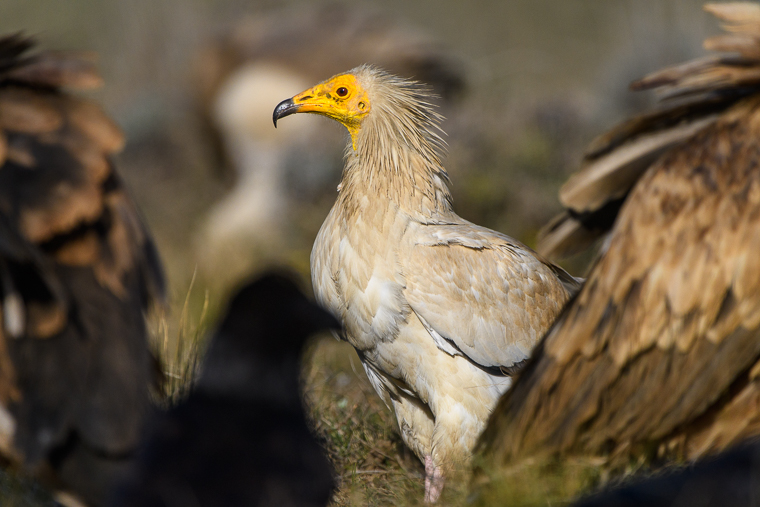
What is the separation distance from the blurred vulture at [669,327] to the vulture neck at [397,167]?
1012 mm

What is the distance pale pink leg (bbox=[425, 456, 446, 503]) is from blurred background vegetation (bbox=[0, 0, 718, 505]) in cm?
9

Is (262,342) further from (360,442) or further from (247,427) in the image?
(360,442)

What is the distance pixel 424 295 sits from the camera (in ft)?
11.4

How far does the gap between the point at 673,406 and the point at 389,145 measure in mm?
1747

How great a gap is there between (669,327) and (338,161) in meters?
7.87

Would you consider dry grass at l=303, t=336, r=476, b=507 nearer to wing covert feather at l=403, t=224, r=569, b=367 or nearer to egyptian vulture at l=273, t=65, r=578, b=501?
egyptian vulture at l=273, t=65, r=578, b=501

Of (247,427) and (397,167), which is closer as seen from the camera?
(247,427)

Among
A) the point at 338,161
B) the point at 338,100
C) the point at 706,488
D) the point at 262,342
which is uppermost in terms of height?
the point at 338,100

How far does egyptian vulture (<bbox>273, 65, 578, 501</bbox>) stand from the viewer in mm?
3508

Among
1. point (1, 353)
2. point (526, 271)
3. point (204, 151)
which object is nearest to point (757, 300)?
point (526, 271)

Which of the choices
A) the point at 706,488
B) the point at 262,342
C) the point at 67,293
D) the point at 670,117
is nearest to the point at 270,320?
the point at 262,342

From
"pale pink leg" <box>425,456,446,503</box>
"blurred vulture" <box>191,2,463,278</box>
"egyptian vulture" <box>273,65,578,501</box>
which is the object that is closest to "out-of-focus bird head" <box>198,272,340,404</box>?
"egyptian vulture" <box>273,65,578,501</box>

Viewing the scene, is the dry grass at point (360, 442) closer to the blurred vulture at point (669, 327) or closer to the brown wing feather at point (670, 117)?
the blurred vulture at point (669, 327)

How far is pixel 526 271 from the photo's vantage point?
12.1ft
